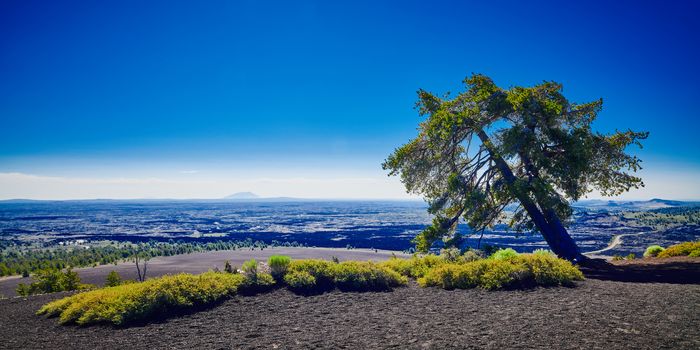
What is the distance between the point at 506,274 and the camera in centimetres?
1109

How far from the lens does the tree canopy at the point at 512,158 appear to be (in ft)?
52.9

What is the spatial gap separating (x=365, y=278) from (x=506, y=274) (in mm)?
4074

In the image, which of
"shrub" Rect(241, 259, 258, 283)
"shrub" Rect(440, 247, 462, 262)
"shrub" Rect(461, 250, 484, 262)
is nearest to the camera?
"shrub" Rect(241, 259, 258, 283)

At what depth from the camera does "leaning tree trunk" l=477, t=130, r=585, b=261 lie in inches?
639

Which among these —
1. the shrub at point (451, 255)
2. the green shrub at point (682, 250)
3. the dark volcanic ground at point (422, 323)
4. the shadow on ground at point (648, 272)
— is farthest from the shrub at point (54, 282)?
the green shrub at point (682, 250)

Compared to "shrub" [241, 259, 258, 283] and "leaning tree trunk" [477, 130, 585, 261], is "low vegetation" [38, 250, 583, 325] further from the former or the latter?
"leaning tree trunk" [477, 130, 585, 261]

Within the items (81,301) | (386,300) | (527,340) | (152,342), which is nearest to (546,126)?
(386,300)

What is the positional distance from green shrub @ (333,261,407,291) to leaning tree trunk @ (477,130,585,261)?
7.27 metres

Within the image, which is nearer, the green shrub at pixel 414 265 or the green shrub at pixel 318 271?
the green shrub at pixel 318 271

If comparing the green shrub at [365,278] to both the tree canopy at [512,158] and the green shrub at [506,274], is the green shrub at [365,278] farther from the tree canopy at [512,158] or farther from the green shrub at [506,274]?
the tree canopy at [512,158]

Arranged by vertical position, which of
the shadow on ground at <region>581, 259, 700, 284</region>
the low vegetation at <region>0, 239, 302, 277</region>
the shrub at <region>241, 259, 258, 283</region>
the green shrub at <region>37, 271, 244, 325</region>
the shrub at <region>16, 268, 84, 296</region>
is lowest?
the low vegetation at <region>0, 239, 302, 277</region>

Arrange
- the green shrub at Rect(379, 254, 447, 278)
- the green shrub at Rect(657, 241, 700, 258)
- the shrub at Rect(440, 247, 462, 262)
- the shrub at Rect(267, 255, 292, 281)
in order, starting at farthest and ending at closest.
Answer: the green shrub at Rect(657, 241, 700, 258) → the shrub at Rect(440, 247, 462, 262) → the green shrub at Rect(379, 254, 447, 278) → the shrub at Rect(267, 255, 292, 281)

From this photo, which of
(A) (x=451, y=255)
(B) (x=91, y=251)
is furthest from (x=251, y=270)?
(B) (x=91, y=251)

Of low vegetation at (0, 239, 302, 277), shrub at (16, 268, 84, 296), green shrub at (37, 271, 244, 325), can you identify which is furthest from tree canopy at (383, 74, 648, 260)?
low vegetation at (0, 239, 302, 277)
